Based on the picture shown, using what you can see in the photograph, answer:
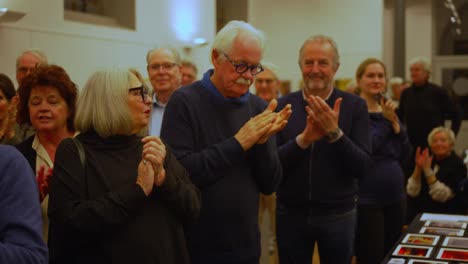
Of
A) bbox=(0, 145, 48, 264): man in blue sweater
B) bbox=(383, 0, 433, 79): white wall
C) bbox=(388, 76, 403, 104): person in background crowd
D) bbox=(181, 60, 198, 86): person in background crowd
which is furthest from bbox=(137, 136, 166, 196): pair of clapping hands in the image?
bbox=(383, 0, 433, 79): white wall

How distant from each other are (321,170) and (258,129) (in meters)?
0.86

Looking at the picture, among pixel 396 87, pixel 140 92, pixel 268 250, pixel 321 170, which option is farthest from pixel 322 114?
pixel 396 87

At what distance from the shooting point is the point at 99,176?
2.00 meters

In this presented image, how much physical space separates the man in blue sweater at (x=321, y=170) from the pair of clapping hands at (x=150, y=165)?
47.7 inches

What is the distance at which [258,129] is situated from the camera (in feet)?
8.04

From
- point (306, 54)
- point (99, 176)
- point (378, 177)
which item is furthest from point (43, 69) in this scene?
point (378, 177)

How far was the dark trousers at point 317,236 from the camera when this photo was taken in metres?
3.15

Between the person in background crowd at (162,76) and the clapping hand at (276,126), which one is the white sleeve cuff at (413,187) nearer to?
the person in background crowd at (162,76)

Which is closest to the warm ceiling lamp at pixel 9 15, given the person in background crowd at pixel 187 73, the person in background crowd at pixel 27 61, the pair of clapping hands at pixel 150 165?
the person in background crowd at pixel 27 61

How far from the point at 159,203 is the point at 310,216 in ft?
4.24

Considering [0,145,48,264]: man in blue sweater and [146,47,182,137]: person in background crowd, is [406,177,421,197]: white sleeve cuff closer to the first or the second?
[146,47,182,137]: person in background crowd

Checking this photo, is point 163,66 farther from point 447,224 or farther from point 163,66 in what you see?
point 447,224

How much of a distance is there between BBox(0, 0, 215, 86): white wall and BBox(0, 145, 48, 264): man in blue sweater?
3.00m

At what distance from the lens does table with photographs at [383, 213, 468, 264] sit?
2652 mm
